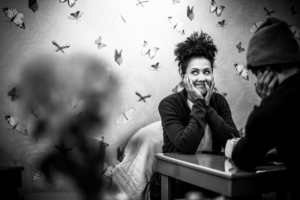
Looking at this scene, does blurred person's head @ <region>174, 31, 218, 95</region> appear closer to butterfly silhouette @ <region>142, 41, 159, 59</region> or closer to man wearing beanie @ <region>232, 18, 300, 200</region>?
butterfly silhouette @ <region>142, 41, 159, 59</region>

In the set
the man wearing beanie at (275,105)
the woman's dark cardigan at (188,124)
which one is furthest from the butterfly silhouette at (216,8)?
the man wearing beanie at (275,105)

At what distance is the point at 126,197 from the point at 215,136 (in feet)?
2.46

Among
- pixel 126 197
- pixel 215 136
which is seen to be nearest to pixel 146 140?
pixel 126 197

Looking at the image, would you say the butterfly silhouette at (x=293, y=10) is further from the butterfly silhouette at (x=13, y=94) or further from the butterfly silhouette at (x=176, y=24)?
the butterfly silhouette at (x=13, y=94)

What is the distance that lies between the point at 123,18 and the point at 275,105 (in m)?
1.59

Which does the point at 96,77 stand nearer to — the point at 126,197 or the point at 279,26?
Answer: the point at 126,197

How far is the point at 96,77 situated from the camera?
7.02 ft

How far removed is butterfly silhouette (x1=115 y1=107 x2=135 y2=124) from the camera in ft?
7.95

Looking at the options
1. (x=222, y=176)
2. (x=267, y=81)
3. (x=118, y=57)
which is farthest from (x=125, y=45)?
(x=222, y=176)

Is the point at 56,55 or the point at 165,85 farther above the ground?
the point at 56,55

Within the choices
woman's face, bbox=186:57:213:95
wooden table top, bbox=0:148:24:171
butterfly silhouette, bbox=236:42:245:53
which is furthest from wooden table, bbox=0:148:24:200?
butterfly silhouette, bbox=236:42:245:53

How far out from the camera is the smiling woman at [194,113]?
68.4 inches

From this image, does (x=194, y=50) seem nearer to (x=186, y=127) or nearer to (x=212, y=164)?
(x=186, y=127)

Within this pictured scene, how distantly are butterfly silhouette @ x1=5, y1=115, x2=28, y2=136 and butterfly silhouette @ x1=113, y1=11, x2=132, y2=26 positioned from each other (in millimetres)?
1007
